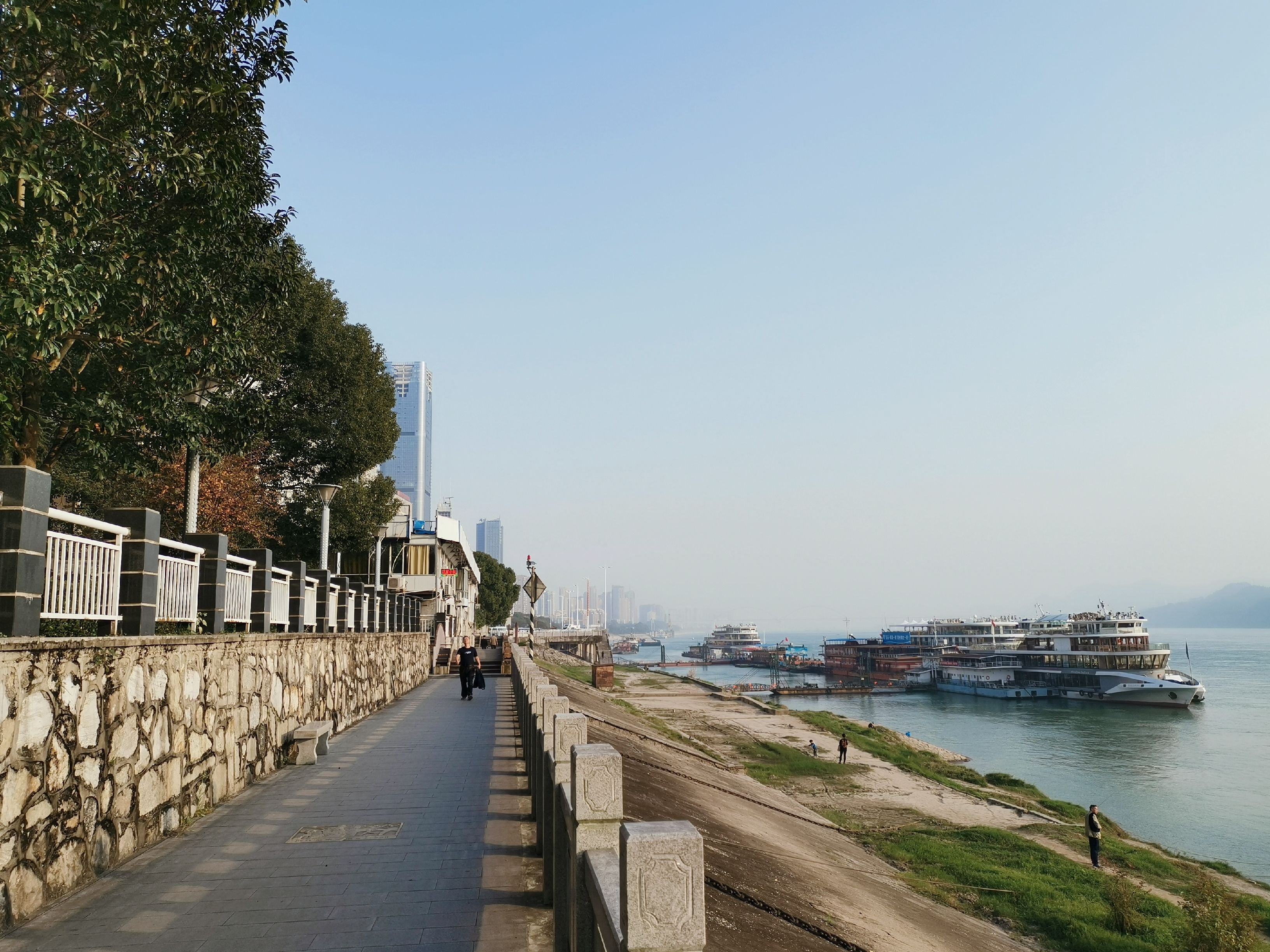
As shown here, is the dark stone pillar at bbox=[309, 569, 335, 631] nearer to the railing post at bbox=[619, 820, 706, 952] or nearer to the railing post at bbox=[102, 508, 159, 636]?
the railing post at bbox=[102, 508, 159, 636]

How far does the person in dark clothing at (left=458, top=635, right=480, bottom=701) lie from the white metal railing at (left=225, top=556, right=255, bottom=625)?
11.5 metres

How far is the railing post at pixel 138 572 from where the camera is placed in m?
7.96

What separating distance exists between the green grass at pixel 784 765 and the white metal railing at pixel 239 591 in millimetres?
20077

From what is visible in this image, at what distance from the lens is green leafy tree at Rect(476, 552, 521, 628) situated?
91.9 m

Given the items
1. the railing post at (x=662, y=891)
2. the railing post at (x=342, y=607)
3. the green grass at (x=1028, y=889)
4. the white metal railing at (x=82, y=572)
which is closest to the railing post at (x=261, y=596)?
the white metal railing at (x=82, y=572)

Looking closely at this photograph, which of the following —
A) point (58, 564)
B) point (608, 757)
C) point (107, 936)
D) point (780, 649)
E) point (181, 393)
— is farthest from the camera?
point (780, 649)

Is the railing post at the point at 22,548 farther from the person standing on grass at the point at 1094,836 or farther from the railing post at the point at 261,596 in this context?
the person standing on grass at the point at 1094,836

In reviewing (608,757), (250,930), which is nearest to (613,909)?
(608,757)

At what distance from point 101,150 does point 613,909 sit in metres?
9.54

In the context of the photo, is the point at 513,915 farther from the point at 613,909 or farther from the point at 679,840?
the point at 679,840

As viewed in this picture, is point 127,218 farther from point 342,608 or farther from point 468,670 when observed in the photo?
point 468,670

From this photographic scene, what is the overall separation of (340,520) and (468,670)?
8.59m

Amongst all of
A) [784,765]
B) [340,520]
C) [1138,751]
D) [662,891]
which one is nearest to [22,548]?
[662,891]

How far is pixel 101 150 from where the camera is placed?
9.15 m
